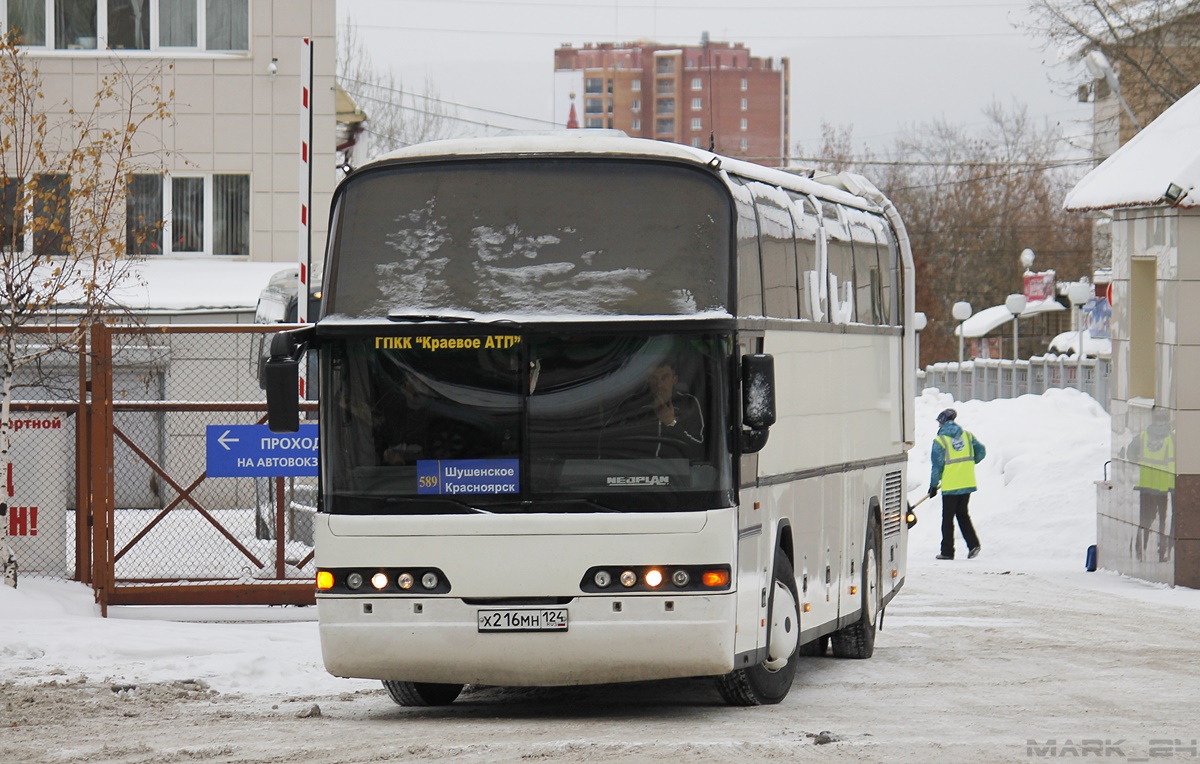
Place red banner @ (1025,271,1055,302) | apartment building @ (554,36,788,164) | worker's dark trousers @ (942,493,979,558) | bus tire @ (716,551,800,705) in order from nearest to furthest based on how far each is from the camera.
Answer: bus tire @ (716,551,800,705)
worker's dark trousers @ (942,493,979,558)
red banner @ (1025,271,1055,302)
apartment building @ (554,36,788,164)

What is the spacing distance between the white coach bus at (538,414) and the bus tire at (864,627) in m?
3.54

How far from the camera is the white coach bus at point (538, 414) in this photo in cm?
973

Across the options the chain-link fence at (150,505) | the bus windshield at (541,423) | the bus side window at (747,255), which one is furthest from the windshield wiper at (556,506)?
the chain-link fence at (150,505)

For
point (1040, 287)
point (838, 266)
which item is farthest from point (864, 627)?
point (1040, 287)

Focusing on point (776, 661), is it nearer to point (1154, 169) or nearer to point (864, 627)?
point (864, 627)

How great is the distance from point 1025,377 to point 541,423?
34558mm

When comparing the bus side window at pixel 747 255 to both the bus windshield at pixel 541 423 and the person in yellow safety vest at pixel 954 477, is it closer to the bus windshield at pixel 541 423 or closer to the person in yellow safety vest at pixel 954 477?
the bus windshield at pixel 541 423

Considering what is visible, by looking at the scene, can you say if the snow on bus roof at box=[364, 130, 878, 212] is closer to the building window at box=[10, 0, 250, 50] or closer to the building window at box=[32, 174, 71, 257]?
the building window at box=[32, 174, 71, 257]

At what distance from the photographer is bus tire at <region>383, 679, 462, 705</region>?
10914 millimetres

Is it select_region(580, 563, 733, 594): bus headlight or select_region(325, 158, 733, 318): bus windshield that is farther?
select_region(325, 158, 733, 318): bus windshield

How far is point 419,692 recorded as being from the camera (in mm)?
11016

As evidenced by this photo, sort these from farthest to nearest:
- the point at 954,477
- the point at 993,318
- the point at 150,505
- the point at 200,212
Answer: the point at 993,318, the point at 200,212, the point at 954,477, the point at 150,505

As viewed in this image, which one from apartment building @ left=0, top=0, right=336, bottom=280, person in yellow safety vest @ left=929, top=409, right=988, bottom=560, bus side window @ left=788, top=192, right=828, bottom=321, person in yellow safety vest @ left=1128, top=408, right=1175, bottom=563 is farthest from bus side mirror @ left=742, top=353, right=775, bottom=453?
apartment building @ left=0, top=0, right=336, bottom=280

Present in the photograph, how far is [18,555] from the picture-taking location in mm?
15219
